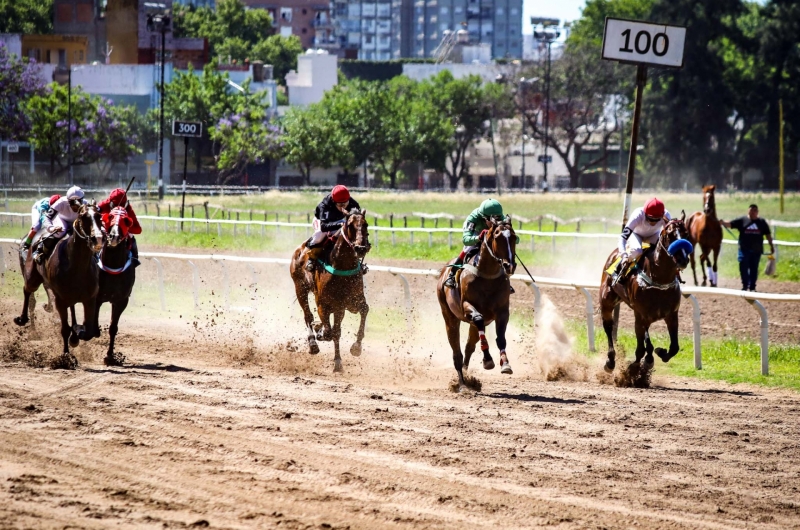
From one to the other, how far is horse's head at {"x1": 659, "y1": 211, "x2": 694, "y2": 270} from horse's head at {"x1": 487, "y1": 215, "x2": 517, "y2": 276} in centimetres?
166

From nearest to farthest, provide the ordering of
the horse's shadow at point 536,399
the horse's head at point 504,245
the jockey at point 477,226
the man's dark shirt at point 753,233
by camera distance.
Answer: the horse's shadow at point 536,399 < the horse's head at point 504,245 < the jockey at point 477,226 < the man's dark shirt at point 753,233

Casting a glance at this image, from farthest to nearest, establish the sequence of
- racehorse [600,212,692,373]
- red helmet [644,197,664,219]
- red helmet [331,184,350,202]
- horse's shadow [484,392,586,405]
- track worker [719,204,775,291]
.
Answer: track worker [719,204,775,291] → red helmet [331,184,350,202] → red helmet [644,197,664,219] → racehorse [600,212,692,373] → horse's shadow [484,392,586,405]

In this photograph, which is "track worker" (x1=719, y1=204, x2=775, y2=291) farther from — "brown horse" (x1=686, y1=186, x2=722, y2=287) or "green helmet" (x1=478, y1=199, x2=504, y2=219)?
"green helmet" (x1=478, y1=199, x2=504, y2=219)

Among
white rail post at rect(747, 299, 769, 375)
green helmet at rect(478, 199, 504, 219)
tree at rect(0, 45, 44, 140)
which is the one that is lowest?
white rail post at rect(747, 299, 769, 375)

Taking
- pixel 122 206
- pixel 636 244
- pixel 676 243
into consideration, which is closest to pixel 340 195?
pixel 122 206

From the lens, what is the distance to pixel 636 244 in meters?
11.8

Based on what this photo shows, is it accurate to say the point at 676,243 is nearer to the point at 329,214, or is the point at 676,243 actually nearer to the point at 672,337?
the point at 672,337

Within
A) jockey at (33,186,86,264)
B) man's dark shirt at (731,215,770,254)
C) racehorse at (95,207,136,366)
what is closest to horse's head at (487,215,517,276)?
racehorse at (95,207,136,366)

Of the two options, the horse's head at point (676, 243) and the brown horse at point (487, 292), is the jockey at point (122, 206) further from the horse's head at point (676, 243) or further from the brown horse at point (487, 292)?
the horse's head at point (676, 243)

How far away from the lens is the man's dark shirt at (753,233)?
817 inches

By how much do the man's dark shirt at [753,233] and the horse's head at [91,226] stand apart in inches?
514

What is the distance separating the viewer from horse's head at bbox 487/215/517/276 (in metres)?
10.6

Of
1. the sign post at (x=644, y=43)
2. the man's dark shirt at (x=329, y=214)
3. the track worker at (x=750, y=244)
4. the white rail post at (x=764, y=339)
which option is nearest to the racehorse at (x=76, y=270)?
the man's dark shirt at (x=329, y=214)

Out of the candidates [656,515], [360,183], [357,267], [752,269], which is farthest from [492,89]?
[656,515]
